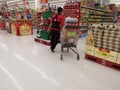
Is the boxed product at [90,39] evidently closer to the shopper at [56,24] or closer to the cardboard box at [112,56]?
the cardboard box at [112,56]

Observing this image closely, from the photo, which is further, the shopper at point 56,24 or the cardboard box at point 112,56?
the shopper at point 56,24

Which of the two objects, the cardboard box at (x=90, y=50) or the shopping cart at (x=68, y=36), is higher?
the shopping cart at (x=68, y=36)

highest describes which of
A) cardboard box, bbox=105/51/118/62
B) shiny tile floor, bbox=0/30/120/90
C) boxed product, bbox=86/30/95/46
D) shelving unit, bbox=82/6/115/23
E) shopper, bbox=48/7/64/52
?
shelving unit, bbox=82/6/115/23

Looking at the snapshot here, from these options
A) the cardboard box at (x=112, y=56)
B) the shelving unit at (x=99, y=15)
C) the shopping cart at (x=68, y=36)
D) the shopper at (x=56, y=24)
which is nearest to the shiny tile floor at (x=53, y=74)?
the cardboard box at (x=112, y=56)

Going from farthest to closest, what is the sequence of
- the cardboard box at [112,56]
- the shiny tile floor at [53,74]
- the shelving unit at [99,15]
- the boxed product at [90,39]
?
the shelving unit at [99,15] → the boxed product at [90,39] → the cardboard box at [112,56] → the shiny tile floor at [53,74]

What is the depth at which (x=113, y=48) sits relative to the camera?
138 inches

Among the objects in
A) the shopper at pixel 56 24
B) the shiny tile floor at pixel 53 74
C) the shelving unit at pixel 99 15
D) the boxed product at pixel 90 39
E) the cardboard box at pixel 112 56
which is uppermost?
the shelving unit at pixel 99 15

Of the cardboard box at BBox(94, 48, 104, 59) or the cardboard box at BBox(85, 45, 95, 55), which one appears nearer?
the cardboard box at BBox(94, 48, 104, 59)

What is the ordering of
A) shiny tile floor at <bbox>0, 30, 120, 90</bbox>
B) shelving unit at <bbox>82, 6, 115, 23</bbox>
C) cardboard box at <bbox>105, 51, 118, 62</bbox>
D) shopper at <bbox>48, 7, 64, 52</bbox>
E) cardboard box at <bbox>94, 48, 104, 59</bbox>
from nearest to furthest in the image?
1. shiny tile floor at <bbox>0, 30, 120, 90</bbox>
2. cardboard box at <bbox>105, 51, 118, 62</bbox>
3. cardboard box at <bbox>94, 48, 104, 59</bbox>
4. shopper at <bbox>48, 7, 64, 52</bbox>
5. shelving unit at <bbox>82, 6, 115, 23</bbox>

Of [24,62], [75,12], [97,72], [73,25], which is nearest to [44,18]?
[75,12]

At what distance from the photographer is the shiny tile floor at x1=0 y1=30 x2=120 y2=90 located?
2613 mm

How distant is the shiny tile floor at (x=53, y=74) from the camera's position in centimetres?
261

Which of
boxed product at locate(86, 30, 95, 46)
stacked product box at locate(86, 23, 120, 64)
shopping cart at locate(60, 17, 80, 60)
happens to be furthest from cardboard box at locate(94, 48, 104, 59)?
shopping cart at locate(60, 17, 80, 60)

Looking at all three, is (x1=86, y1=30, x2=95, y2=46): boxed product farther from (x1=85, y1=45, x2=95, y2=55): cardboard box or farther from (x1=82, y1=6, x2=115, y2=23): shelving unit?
(x1=82, y1=6, x2=115, y2=23): shelving unit
